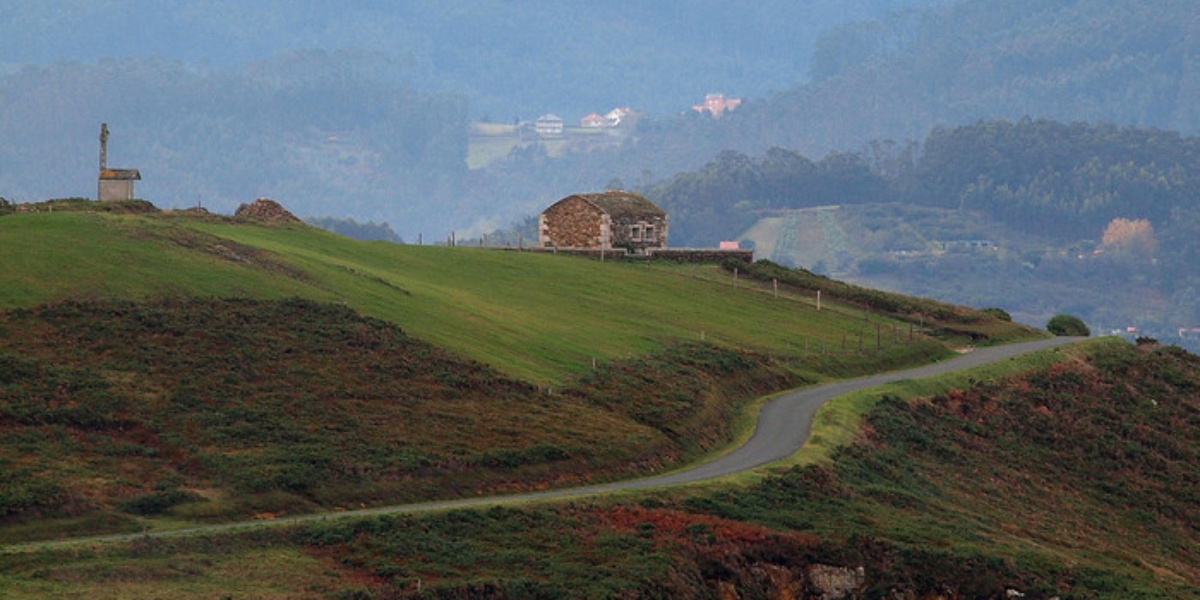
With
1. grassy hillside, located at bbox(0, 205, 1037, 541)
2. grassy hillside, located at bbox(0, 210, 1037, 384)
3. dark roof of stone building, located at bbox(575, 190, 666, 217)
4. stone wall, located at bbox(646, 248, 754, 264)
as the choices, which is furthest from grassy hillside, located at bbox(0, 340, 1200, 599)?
dark roof of stone building, located at bbox(575, 190, 666, 217)

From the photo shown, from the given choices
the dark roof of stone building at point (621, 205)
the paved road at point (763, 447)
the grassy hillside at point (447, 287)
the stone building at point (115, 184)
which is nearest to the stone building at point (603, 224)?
the dark roof of stone building at point (621, 205)

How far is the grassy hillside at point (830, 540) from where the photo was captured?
46750mm

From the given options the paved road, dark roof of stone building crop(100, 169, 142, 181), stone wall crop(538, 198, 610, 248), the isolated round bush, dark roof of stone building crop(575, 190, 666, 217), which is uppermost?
dark roof of stone building crop(575, 190, 666, 217)

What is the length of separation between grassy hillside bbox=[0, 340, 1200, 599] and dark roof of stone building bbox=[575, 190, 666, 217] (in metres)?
41.0

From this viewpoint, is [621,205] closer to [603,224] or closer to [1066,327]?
[603,224]

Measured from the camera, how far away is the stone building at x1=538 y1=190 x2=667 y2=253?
12300 centimetres

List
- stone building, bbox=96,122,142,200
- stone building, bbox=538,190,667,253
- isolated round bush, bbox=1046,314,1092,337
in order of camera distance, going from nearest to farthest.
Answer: stone building, bbox=96,122,142,200, stone building, bbox=538,190,667,253, isolated round bush, bbox=1046,314,1092,337

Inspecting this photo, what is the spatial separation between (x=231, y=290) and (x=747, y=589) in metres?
25.6

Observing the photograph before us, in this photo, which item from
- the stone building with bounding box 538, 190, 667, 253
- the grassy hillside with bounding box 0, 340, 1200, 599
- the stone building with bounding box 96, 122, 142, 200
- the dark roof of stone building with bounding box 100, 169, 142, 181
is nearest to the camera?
the grassy hillside with bounding box 0, 340, 1200, 599

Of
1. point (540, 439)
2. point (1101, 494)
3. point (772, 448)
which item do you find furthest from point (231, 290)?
point (1101, 494)

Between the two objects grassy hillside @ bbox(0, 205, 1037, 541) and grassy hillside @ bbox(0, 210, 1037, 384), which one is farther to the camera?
grassy hillside @ bbox(0, 210, 1037, 384)

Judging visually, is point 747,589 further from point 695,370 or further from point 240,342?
point 695,370

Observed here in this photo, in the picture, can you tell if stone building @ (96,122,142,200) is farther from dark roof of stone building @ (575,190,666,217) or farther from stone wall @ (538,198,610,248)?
stone wall @ (538,198,610,248)

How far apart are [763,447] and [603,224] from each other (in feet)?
176
